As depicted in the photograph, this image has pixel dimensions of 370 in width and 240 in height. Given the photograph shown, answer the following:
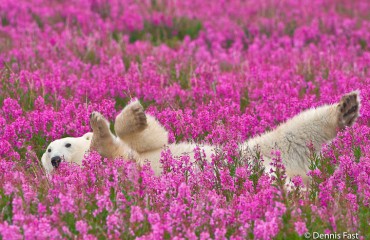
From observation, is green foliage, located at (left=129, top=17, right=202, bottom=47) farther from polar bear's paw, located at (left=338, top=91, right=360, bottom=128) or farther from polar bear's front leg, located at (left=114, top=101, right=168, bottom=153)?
polar bear's paw, located at (left=338, top=91, right=360, bottom=128)

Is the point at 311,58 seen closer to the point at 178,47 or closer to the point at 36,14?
the point at 178,47

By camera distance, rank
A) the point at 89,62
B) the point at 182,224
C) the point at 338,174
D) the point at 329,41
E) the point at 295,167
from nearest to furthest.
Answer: the point at 182,224 < the point at 338,174 < the point at 295,167 < the point at 89,62 < the point at 329,41

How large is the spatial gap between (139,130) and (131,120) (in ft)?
0.41


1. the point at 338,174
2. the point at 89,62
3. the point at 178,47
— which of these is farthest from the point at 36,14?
the point at 338,174

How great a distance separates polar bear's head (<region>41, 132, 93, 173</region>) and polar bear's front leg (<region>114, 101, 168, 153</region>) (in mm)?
361

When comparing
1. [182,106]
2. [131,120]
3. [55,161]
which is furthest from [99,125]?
[182,106]

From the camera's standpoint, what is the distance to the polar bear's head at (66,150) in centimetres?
662

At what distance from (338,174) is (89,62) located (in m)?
5.22

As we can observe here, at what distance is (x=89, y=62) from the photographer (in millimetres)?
9945

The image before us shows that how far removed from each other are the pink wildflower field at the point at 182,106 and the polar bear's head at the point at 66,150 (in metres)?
0.17

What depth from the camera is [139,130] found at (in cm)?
656

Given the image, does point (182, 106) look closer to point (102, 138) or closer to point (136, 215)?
point (102, 138)

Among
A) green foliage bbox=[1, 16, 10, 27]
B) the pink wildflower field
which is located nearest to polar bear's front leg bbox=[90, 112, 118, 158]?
the pink wildflower field

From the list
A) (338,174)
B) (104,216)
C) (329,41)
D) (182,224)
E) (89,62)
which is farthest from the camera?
(329,41)
